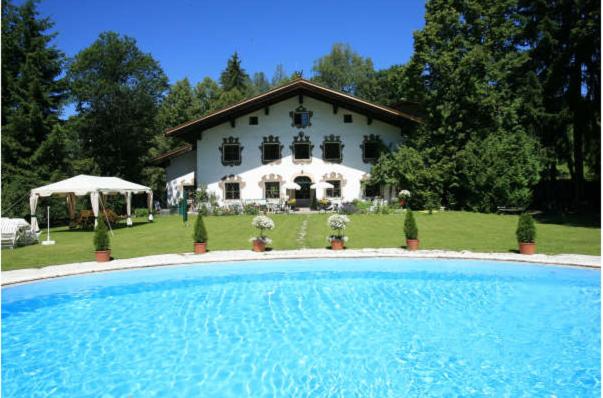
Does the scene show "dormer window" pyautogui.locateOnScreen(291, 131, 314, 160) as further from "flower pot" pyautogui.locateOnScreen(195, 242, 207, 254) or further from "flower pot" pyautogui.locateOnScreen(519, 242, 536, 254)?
"flower pot" pyautogui.locateOnScreen(519, 242, 536, 254)

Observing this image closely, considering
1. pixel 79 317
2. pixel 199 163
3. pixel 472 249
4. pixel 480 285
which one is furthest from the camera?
pixel 199 163

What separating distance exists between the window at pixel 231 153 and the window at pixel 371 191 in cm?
939

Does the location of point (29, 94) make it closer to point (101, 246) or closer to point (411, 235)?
point (101, 246)

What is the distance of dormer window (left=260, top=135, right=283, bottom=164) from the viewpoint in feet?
97.2

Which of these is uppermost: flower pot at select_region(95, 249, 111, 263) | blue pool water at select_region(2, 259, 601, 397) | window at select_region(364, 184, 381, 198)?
window at select_region(364, 184, 381, 198)

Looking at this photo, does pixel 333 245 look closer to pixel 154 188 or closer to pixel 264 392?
pixel 264 392

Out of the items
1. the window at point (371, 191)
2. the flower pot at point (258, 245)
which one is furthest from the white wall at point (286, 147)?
the flower pot at point (258, 245)

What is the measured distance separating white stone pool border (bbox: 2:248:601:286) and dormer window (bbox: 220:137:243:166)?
1660 cm

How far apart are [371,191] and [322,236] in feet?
44.5

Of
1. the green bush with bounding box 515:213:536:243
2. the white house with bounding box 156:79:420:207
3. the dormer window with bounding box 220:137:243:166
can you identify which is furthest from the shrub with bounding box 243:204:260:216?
the green bush with bounding box 515:213:536:243

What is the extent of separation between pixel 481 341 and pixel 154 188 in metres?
41.4

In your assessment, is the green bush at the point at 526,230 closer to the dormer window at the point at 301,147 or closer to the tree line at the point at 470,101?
the tree line at the point at 470,101

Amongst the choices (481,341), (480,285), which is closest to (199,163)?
(480,285)

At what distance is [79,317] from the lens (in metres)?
8.38
